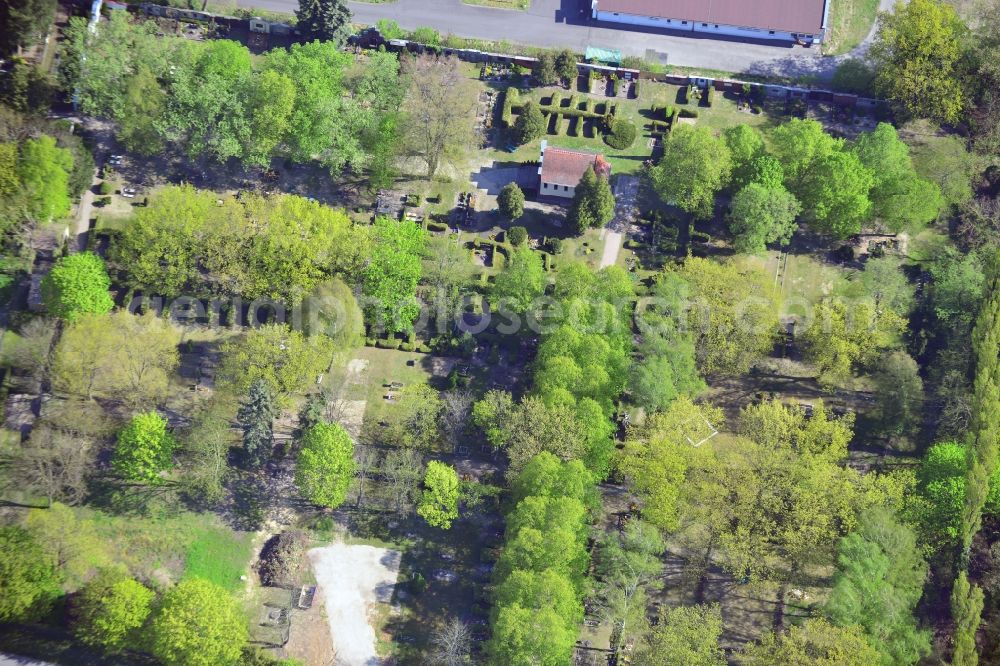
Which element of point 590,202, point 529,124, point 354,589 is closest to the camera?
point 354,589

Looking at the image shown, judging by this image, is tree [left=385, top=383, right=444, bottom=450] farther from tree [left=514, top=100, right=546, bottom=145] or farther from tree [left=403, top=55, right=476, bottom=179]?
tree [left=514, top=100, right=546, bottom=145]

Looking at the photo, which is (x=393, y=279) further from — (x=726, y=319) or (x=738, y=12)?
(x=738, y=12)

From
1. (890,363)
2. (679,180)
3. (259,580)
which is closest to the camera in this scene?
(259,580)

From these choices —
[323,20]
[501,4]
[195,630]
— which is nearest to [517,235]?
[323,20]

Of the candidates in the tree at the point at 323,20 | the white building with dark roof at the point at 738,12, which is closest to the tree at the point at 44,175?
the tree at the point at 323,20

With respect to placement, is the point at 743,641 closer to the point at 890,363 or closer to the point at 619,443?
the point at 619,443

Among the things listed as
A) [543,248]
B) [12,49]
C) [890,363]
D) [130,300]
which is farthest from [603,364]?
[12,49]

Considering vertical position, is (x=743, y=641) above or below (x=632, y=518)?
below
